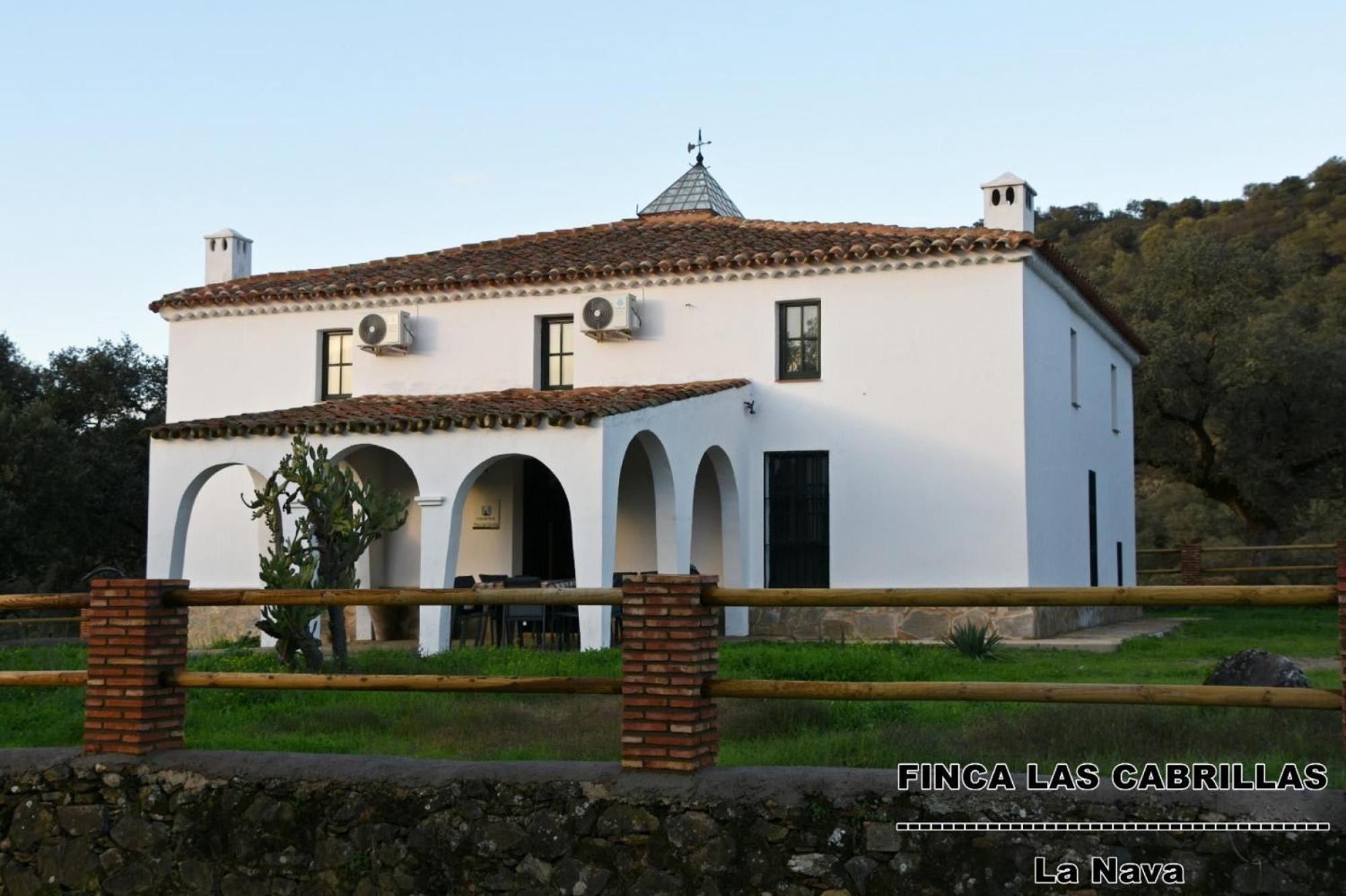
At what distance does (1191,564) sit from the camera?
25344mm

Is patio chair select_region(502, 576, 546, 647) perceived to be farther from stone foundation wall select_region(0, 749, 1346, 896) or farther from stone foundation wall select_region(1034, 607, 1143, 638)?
stone foundation wall select_region(0, 749, 1346, 896)

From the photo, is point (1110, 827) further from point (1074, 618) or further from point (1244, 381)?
point (1244, 381)

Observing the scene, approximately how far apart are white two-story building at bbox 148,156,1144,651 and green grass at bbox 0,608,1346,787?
2.82m

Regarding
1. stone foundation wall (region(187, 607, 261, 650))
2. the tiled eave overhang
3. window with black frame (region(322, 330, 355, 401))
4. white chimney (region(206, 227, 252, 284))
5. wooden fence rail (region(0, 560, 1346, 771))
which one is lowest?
stone foundation wall (region(187, 607, 261, 650))

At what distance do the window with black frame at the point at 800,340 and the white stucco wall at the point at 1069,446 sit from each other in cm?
269

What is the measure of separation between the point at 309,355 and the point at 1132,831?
1638 centimetres

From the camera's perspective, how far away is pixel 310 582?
38.8ft

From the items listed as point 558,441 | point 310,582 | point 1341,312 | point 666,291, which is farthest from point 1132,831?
point 1341,312

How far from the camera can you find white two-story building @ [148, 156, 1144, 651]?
16.1 metres

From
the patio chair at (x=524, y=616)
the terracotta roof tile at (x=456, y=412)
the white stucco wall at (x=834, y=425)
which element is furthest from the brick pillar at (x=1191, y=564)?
the patio chair at (x=524, y=616)

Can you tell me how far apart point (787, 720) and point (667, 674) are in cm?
269

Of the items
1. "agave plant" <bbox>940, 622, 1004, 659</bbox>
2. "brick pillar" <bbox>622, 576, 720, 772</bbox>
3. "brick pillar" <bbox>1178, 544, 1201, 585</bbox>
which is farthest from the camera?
"brick pillar" <bbox>1178, 544, 1201, 585</bbox>

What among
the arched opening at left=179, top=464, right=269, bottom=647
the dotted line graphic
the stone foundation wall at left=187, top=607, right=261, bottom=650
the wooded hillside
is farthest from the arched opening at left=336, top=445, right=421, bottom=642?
the wooded hillside

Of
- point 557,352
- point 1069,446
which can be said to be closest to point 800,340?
point 557,352
